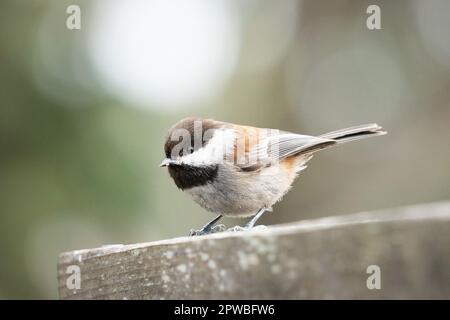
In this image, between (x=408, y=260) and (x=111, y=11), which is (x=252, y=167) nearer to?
(x=111, y=11)

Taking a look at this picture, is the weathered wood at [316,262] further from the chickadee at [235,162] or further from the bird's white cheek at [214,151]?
the bird's white cheek at [214,151]

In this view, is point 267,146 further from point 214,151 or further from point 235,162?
point 214,151

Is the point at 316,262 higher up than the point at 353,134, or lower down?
lower down

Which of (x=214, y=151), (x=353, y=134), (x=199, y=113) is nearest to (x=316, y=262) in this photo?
(x=214, y=151)

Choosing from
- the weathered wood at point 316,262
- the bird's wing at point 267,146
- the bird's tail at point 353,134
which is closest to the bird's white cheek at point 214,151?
the bird's wing at point 267,146

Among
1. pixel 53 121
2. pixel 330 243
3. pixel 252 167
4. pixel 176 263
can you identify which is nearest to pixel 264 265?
pixel 330 243
